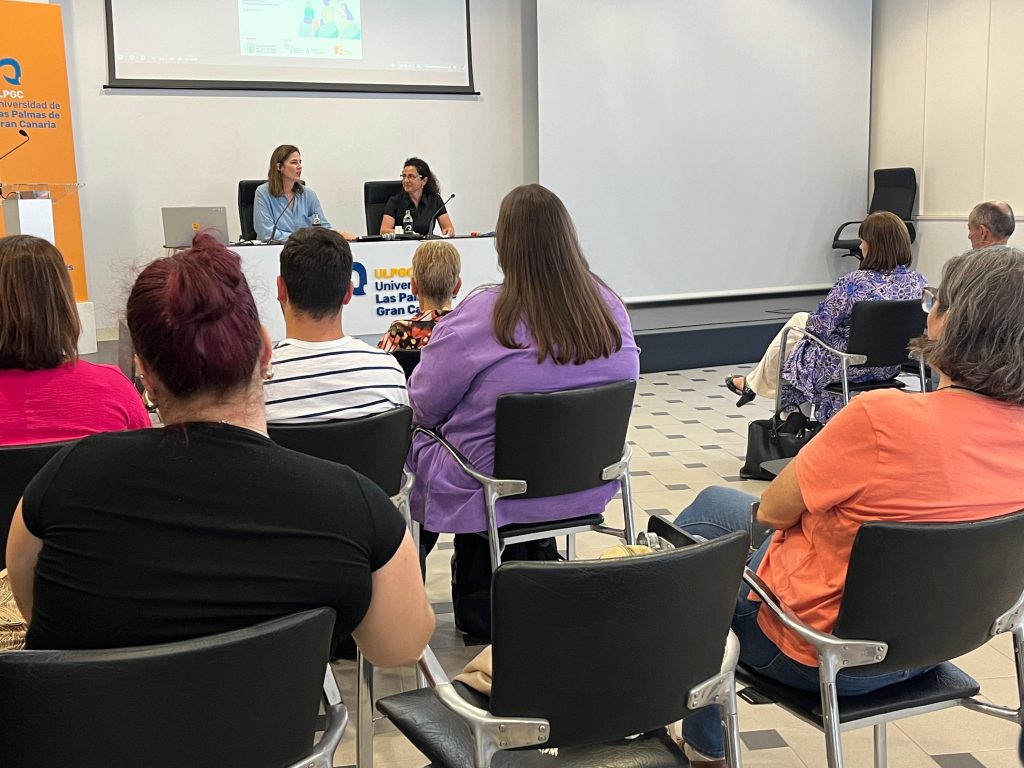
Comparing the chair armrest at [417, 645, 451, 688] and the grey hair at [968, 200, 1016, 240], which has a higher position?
the grey hair at [968, 200, 1016, 240]

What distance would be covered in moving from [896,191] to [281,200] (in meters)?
5.21

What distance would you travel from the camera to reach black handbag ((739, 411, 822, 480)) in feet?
14.6

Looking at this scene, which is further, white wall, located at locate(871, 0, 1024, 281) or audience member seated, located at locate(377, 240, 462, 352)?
white wall, located at locate(871, 0, 1024, 281)

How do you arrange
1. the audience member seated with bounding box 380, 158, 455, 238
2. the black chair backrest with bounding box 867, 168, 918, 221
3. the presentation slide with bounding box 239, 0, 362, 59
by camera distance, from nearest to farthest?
the audience member seated with bounding box 380, 158, 455, 238, the presentation slide with bounding box 239, 0, 362, 59, the black chair backrest with bounding box 867, 168, 918, 221

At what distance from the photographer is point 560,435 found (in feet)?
8.29

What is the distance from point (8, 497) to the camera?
2033 mm

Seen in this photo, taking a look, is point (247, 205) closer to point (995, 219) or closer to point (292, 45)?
point (292, 45)

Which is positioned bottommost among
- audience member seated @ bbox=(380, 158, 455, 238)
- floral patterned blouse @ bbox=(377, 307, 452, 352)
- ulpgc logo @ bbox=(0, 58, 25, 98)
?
floral patterned blouse @ bbox=(377, 307, 452, 352)

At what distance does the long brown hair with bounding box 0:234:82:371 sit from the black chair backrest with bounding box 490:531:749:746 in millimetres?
1343

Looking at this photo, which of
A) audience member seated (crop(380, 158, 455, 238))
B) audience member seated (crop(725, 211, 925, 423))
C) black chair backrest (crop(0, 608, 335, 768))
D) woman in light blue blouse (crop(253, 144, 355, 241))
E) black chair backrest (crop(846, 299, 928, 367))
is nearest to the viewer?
black chair backrest (crop(0, 608, 335, 768))

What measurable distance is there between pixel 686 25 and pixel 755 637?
7.16m

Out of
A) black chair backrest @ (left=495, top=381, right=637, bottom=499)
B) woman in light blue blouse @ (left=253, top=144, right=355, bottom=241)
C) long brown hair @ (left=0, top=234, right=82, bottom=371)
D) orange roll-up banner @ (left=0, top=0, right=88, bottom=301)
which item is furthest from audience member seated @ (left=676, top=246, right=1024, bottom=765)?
orange roll-up banner @ (left=0, top=0, right=88, bottom=301)

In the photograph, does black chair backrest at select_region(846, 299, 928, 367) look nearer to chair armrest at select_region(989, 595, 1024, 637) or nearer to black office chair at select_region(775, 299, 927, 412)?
black office chair at select_region(775, 299, 927, 412)

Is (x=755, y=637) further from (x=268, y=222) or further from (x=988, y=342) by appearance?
(x=268, y=222)
